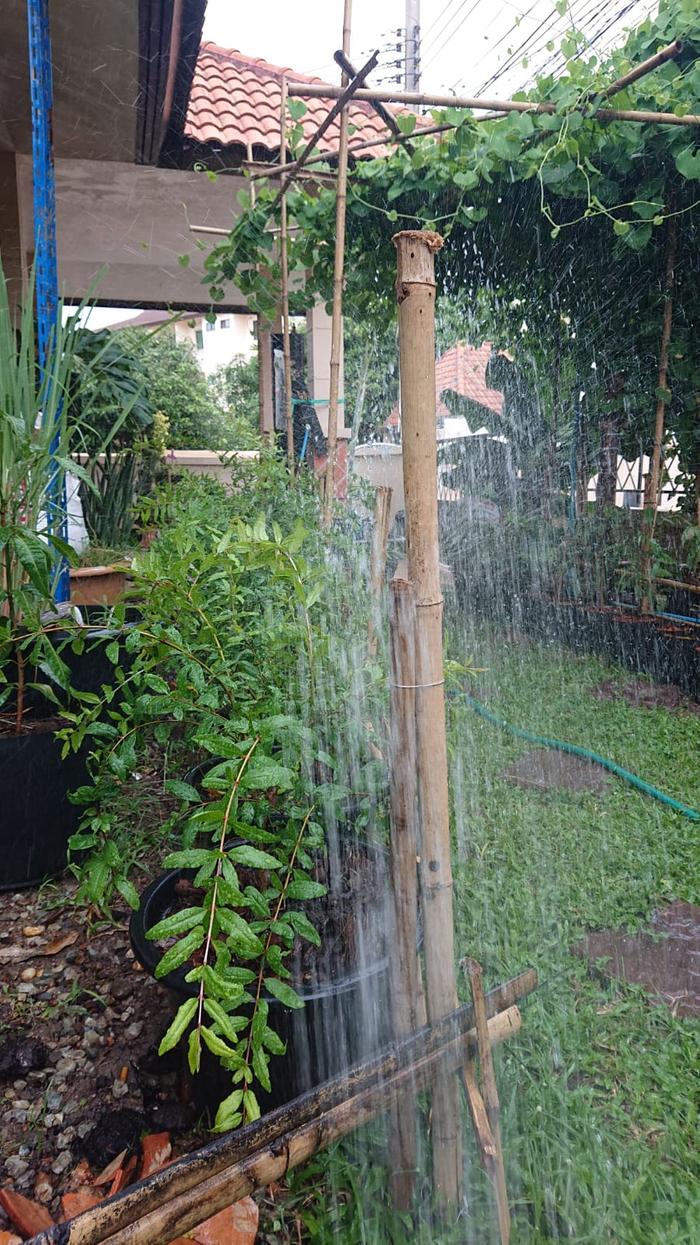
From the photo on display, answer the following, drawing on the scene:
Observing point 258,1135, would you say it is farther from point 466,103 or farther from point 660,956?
point 466,103

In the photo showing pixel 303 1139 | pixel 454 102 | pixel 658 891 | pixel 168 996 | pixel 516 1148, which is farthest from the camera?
pixel 454 102

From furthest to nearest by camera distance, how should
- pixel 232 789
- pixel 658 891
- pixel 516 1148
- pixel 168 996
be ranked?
pixel 658 891, pixel 168 996, pixel 516 1148, pixel 232 789

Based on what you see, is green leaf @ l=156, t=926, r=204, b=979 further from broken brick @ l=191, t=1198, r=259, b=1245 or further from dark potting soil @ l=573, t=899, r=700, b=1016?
dark potting soil @ l=573, t=899, r=700, b=1016

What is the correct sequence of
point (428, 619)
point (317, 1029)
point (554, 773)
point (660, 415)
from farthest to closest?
point (660, 415)
point (554, 773)
point (317, 1029)
point (428, 619)

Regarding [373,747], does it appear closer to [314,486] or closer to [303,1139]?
[303,1139]

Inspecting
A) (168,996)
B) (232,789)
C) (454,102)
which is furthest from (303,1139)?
(454,102)

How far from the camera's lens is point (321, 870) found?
1.41m

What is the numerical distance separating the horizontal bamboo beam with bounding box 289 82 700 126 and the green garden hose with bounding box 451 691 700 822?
74.2 inches

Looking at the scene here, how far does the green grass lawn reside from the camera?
46.2 inches

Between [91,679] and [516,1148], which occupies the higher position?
[91,679]

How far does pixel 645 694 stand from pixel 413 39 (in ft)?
9.42

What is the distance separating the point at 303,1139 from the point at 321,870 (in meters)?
0.56

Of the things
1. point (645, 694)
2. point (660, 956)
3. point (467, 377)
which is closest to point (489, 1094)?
point (660, 956)

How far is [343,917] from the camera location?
1.35 m
